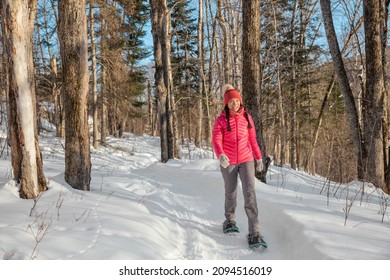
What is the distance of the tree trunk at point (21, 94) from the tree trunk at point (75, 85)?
64cm

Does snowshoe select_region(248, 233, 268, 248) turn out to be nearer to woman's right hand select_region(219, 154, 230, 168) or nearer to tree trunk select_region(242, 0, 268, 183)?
woman's right hand select_region(219, 154, 230, 168)

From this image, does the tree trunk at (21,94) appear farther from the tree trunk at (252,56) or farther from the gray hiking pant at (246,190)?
the tree trunk at (252,56)

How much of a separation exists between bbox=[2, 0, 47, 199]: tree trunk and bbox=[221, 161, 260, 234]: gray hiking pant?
2535mm

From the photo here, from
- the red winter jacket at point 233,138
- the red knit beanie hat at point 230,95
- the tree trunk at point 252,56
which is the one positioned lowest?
the red winter jacket at point 233,138

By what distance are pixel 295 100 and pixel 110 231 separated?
15.3m

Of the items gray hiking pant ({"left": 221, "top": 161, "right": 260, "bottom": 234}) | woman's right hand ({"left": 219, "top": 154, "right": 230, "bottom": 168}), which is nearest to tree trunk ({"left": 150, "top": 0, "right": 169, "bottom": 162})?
gray hiking pant ({"left": 221, "top": 161, "right": 260, "bottom": 234})

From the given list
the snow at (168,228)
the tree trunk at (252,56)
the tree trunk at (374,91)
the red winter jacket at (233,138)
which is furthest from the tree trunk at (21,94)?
the tree trunk at (374,91)

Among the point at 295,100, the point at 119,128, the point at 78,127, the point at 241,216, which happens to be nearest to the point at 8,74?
the point at 78,127

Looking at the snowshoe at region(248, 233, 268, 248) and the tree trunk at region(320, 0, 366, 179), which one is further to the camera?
the tree trunk at region(320, 0, 366, 179)

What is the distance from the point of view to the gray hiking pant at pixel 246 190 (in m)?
3.49

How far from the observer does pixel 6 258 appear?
2.18 metres

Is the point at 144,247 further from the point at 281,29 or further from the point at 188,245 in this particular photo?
the point at 281,29

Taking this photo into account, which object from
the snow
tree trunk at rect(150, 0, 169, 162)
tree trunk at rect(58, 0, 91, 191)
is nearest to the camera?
Answer: the snow

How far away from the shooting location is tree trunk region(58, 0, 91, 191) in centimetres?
428
